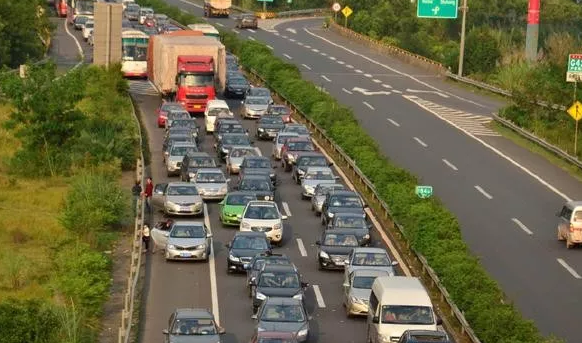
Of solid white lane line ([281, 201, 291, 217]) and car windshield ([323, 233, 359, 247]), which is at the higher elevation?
car windshield ([323, 233, 359, 247])

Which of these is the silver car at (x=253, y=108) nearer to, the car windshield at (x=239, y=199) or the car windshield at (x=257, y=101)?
the car windshield at (x=257, y=101)

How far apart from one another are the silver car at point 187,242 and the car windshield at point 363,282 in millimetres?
7794

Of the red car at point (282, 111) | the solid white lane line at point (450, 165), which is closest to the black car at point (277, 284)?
the solid white lane line at point (450, 165)

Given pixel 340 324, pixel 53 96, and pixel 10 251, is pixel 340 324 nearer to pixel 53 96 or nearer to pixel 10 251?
pixel 10 251

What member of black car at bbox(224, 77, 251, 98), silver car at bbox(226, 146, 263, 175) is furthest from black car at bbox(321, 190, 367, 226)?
black car at bbox(224, 77, 251, 98)

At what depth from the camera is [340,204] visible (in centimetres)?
5119

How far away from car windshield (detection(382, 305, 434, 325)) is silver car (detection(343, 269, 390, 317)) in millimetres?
3707

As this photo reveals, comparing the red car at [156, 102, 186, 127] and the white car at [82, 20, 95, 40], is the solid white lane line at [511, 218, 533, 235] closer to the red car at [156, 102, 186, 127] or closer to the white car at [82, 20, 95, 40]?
the red car at [156, 102, 186, 127]

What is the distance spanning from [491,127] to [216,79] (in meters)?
15.2

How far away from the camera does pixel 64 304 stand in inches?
1577

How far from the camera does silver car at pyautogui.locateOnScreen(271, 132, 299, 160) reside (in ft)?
213

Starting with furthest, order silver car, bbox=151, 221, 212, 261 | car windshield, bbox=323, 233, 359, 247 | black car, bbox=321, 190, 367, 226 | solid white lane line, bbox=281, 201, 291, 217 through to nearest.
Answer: solid white lane line, bbox=281, 201, 291, 217, black car, bbox=321, 190, 367, 226, silver car, bbox=151, 221, 212, 261, car windshield, bbox=323, 233, 359, 247

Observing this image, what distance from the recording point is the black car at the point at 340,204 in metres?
50.5

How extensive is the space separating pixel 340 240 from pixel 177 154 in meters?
17.6
